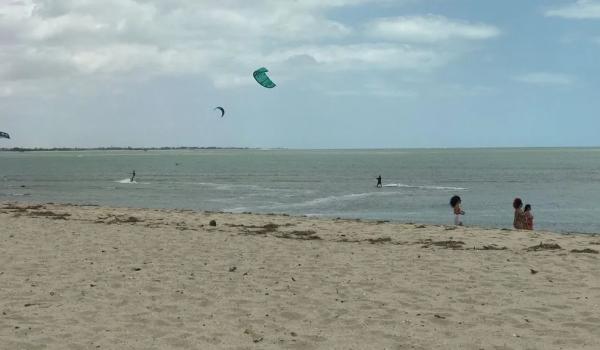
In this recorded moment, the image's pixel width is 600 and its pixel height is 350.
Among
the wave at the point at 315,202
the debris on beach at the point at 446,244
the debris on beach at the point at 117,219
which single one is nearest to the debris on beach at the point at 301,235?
the debris on beach at the point at 446,244

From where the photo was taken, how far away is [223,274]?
30.2ft

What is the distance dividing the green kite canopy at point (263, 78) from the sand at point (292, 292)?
10.0 m

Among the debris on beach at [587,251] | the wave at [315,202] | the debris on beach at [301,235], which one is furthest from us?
the wave at [315,202]

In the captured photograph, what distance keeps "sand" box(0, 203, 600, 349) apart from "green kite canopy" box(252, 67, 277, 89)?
10.0 m

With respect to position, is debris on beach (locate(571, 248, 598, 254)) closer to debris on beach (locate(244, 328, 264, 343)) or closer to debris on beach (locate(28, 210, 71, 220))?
debris on beach (locate(244, 328, 264, 343))

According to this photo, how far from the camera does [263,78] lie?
23.1 m

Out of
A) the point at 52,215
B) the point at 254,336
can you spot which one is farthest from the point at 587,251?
the point at 52,215

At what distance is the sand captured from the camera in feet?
19.8

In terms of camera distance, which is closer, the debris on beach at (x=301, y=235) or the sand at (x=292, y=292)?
the sand at (x=292, y=292)

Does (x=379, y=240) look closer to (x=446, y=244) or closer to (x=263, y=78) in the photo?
(x=446, y=244)

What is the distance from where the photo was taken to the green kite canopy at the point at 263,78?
2273 cm

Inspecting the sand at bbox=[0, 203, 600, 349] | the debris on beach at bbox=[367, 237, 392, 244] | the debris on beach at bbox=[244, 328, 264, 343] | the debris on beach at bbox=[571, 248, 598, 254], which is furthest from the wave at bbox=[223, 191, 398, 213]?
the debris on beach at bbox=[244, 328, 264, 343]

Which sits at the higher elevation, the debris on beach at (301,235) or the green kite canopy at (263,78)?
the green kite canopy at (263,78)

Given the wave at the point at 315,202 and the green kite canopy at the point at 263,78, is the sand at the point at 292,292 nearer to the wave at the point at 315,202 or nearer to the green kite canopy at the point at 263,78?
the green kite canopy at the point at 263,78
